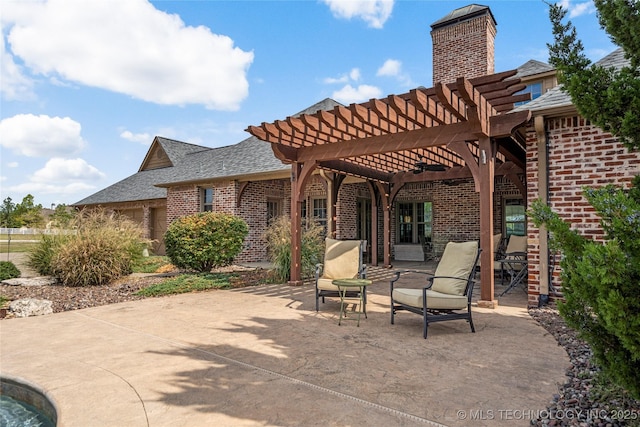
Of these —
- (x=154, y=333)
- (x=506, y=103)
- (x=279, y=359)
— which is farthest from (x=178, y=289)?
(x=506, y=103)

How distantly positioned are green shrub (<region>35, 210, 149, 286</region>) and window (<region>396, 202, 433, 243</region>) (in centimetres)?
877

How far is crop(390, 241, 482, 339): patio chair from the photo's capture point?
13.7ft

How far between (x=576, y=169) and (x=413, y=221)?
819 centimetres

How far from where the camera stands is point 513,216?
446 inches

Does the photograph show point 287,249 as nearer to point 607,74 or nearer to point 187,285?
point 187,285

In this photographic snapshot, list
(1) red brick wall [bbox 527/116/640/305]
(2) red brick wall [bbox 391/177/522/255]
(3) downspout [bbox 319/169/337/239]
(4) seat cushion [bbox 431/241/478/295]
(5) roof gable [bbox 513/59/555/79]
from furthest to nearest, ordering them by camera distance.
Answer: (2) red brick wall [bbox 391/177/522/255], (5) roof gable [bbox 513/59/555/79], (3) downspout [bbox 319/169/337/239], (1) red brick wall [bbox 527/116/640/305], (4) seat cushion [bbox 431/241/478/295]

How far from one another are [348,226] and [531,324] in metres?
7.97

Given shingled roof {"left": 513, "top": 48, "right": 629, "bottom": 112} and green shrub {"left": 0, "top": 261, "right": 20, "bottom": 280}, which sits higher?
shingled roof {"left": 513, "top": 48, "right": 629, "bottom": 112}

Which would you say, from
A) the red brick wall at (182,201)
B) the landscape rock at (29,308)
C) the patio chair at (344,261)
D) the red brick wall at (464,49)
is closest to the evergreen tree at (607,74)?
the patio chair at (344,261)

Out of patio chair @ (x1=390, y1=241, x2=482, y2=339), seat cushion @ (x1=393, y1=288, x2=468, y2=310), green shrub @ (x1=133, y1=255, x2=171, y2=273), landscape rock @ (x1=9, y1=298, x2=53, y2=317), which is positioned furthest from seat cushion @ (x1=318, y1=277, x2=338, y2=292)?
green shrub @ (x1=133, y1=255, x2=171, y2=273)

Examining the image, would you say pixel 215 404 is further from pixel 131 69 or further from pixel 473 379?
pixel 131 69

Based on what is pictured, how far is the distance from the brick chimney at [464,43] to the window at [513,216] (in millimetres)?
4144

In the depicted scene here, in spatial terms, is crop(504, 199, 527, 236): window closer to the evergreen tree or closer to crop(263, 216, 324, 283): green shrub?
crop(263, 216, 324, 283): green shrub

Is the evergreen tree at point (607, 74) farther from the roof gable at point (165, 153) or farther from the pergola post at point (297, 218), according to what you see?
the roof gable at point (165, 153)
